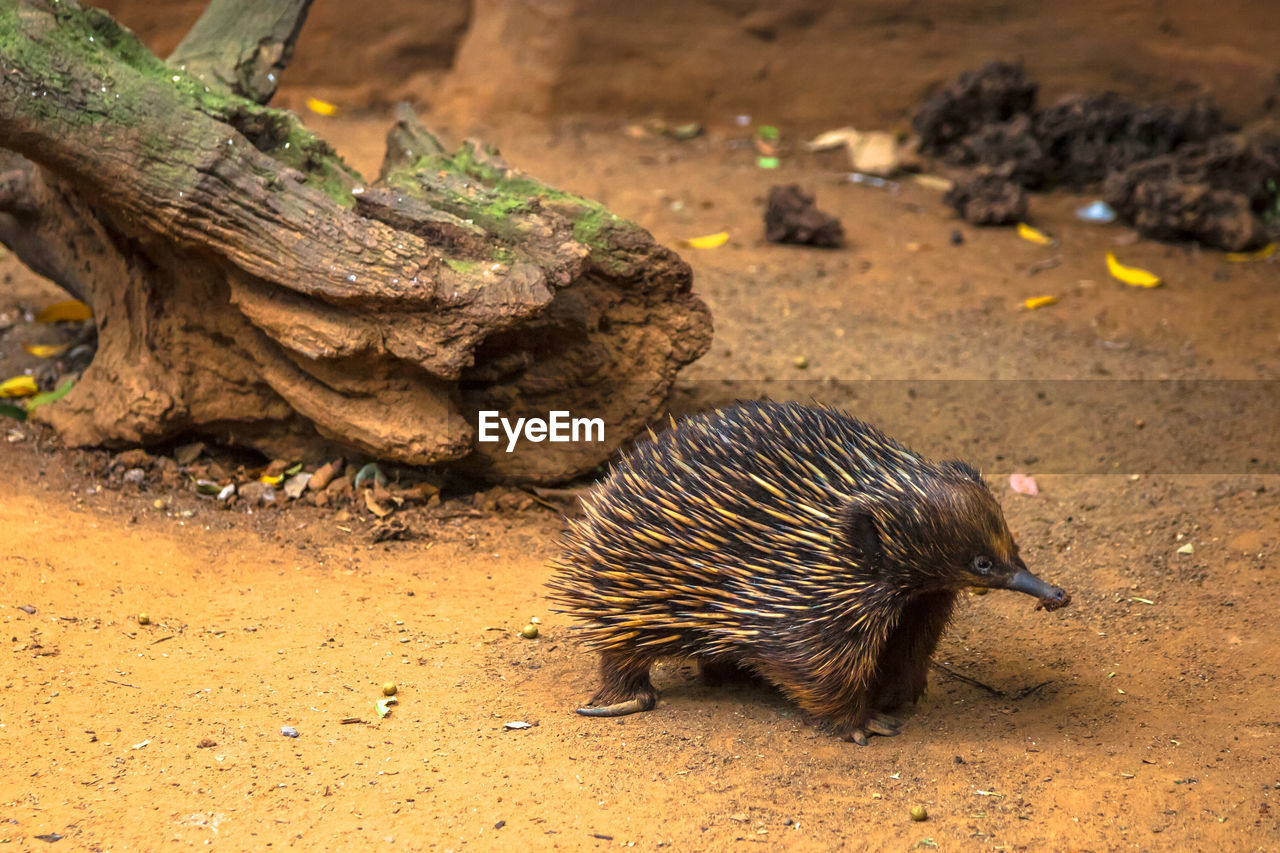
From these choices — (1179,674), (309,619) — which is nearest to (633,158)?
(309,619)

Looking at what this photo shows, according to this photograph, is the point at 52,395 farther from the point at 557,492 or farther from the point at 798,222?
the point at 798,222

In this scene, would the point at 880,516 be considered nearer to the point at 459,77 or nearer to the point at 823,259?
the point at 823,259

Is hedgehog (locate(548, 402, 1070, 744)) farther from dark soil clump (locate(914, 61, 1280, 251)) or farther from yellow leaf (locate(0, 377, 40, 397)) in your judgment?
dark soil clump (locate(914, 61, 1280, 251))

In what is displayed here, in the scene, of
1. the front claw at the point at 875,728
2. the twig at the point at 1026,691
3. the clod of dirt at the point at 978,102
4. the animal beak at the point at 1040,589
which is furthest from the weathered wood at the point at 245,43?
the clod of dirt at the point at 978,102

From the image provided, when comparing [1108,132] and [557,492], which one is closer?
[557,492]

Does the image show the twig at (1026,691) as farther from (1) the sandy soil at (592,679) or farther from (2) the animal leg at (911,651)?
(2) the animal leg at (911,651)

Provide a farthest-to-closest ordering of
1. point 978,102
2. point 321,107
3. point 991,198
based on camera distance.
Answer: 1. point 321,107
2. point 978,102
3. point 991,198

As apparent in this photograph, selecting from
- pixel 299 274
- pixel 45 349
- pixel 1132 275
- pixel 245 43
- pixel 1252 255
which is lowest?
pixel 45 349

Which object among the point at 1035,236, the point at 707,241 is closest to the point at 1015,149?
the point at 1035,236
